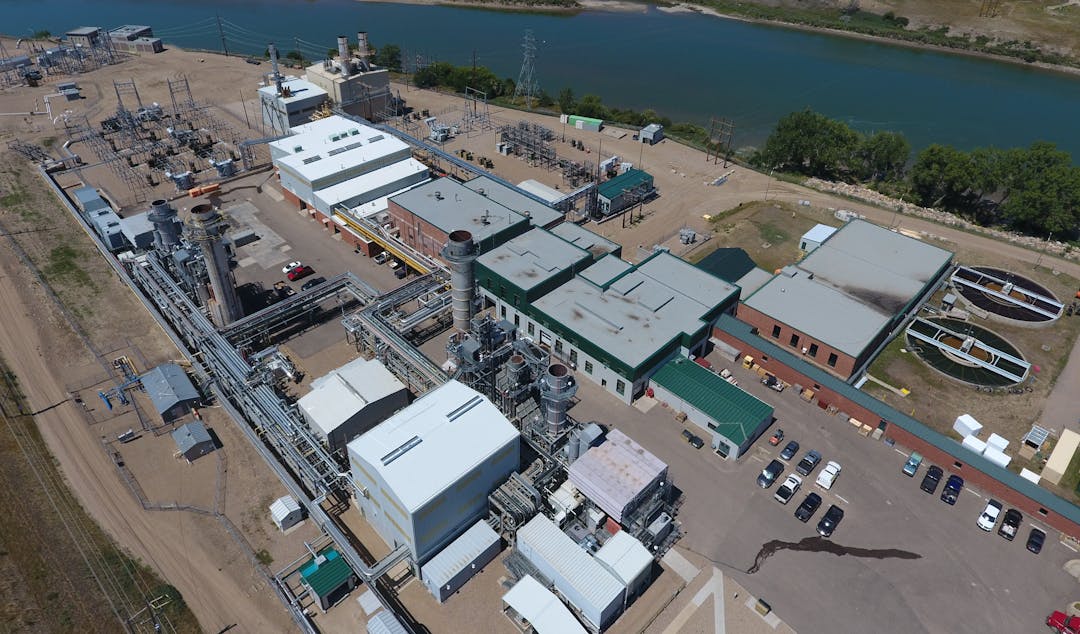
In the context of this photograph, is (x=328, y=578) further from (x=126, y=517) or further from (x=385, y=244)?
(x=385, y=244)

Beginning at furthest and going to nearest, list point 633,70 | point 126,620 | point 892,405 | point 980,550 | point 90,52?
1. point 633,70
2. point 90,52
3. point 892,405
4. point 980,550
5. point 126,620

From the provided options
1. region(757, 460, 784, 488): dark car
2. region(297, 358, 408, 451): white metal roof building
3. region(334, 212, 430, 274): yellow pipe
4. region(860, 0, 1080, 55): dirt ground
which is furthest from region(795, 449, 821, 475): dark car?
region(860, 0, 1080, 55): dirt ground

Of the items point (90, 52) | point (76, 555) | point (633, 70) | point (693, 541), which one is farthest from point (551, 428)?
point (90, 52)

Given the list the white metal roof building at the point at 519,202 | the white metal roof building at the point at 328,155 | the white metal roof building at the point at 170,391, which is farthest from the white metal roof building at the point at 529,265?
the white metal roof building at the point at 170,391

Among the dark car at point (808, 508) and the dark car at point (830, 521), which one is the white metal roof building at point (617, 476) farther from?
the dark car at point (830, 521)

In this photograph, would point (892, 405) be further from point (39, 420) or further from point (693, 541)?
point (39, 420)
